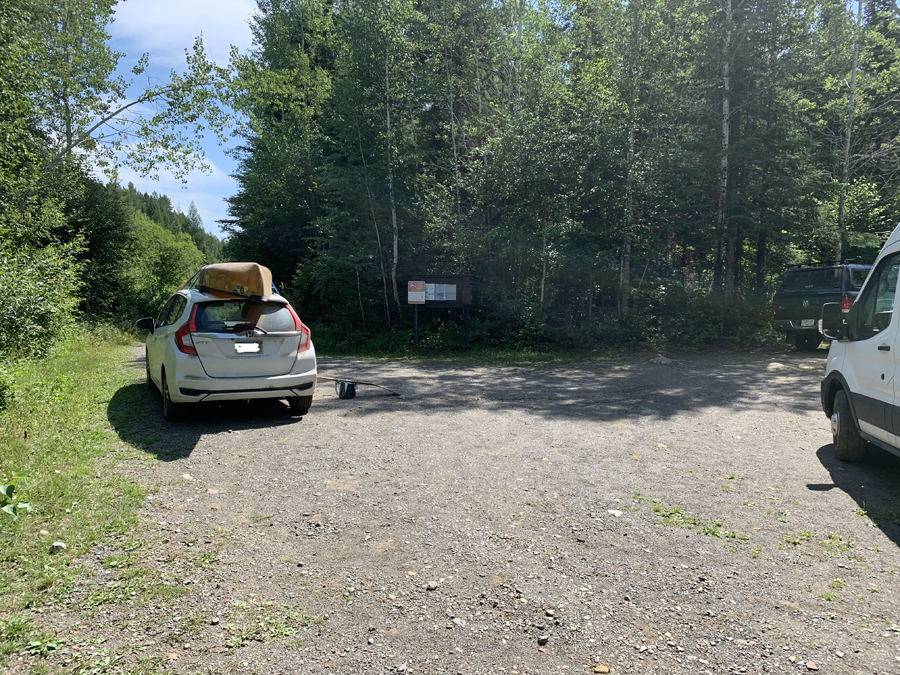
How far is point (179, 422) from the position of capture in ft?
25.1

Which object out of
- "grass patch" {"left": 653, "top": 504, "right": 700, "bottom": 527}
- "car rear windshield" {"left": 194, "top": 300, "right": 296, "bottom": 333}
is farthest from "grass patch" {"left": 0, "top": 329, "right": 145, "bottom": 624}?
"grass patch" {"left": 653, "top": 504, "right": 700, "bottom": 527}

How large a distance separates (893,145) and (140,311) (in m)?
32.4

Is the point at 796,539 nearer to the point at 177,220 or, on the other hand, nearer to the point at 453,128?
the point at 453,128

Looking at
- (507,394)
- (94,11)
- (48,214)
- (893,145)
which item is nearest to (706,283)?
(893,145)

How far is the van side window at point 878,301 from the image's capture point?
5227mm

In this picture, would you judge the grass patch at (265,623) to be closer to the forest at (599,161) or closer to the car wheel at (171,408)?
the car wheel at (171,408)

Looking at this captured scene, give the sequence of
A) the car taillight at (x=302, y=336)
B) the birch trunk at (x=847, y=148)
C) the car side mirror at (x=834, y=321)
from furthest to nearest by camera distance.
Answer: the birch trunk at (x=847, y=148), the car taillight at (x=302, y=336), the car side mirror at (x=834, y=321)

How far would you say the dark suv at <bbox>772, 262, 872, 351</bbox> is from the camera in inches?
572

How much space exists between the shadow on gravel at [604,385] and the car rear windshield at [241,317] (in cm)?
182

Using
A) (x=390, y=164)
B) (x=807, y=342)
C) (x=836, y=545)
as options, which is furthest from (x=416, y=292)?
(x=836, y=545)

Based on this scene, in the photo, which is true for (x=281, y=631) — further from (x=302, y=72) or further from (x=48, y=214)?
(x=302, y=72)

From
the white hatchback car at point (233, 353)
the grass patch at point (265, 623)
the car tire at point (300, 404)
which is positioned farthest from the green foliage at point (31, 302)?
the grass patch at point (265, 623)

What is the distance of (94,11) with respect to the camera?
22.3 m

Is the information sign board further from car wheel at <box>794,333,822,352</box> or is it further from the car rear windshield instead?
car wheel at <box>794,333,822,352</box>
